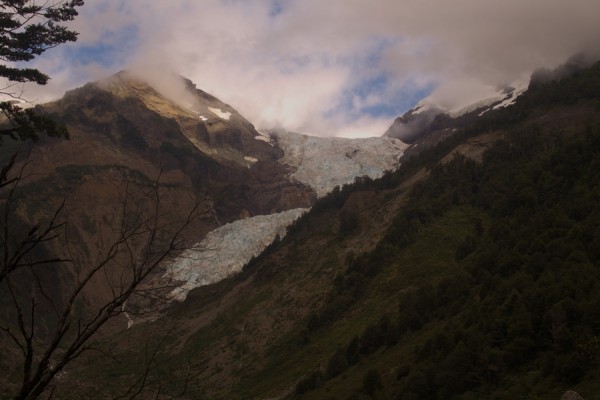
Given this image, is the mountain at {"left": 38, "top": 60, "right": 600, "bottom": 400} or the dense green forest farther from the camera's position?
the mountain at {"left": 38, "top": 60, "right": 600, "bottom": 400}

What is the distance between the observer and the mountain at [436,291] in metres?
64.2

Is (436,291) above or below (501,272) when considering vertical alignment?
below

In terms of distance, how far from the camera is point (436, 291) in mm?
103938

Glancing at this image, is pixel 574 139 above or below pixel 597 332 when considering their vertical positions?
above

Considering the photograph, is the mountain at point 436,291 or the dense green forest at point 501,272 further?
the mountain at point 436,291

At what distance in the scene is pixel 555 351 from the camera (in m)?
56.8

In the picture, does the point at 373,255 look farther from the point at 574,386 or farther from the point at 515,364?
the point at 574,386

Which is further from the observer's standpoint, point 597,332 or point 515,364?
point 515,364

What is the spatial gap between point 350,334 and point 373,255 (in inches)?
1052

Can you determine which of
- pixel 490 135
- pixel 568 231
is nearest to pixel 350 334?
pixel 568 231

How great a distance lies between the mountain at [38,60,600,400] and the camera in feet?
211

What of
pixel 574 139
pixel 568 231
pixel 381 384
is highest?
pixel 574 139

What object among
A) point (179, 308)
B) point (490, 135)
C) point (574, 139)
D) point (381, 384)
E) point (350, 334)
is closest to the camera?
point (381, 384)

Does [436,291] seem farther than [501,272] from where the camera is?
Yes
